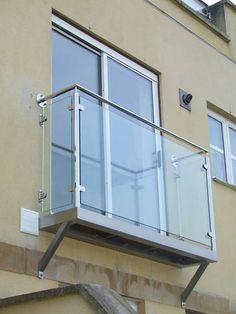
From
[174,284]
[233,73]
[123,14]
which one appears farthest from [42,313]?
[233,73]

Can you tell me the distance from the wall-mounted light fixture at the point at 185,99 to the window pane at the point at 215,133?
3.06 ft

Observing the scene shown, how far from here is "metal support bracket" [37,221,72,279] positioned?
785cm

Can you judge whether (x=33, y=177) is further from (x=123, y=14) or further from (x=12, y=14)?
(x=123, y=14)

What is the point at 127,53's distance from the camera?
408 inches

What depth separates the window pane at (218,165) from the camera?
1173 centimetres

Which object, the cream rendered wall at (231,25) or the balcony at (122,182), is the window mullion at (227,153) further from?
the balcony at (122,182)

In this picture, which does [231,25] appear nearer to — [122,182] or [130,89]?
[130,89]

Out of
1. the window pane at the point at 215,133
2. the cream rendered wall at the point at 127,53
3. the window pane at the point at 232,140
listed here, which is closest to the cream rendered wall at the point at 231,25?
the cream rendered wall at the point at 127,53

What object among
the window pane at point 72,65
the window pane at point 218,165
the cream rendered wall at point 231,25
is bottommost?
the window pane at point 218,165

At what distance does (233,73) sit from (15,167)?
591 centimetres

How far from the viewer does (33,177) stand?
8.18m

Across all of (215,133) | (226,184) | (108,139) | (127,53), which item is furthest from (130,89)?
(215,133)

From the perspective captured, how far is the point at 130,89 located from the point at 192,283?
107 inches

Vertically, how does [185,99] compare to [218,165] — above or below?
above
